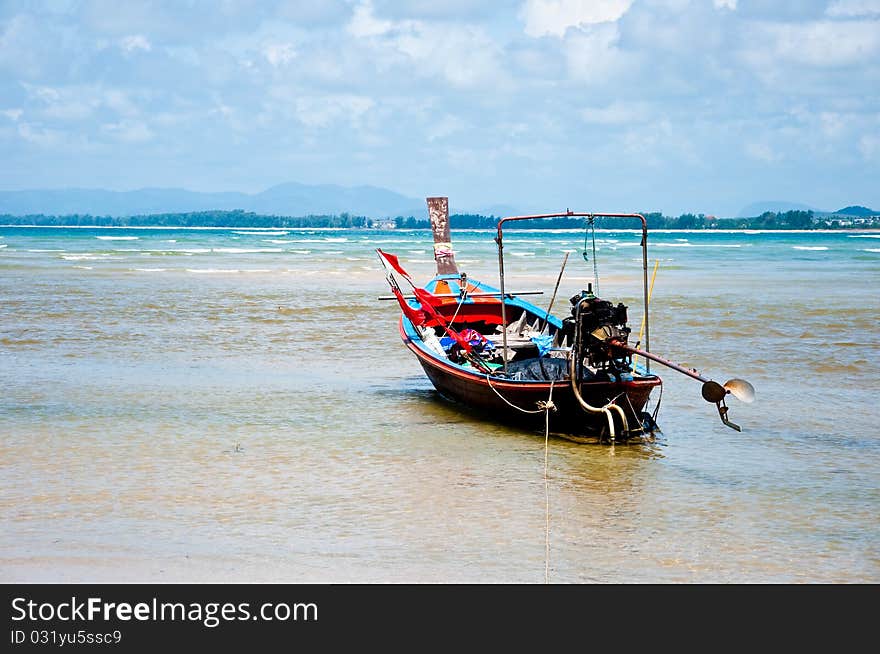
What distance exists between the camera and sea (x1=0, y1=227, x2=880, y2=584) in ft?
24.9

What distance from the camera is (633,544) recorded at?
8.02 metres

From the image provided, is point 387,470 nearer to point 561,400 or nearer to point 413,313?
point 561,400

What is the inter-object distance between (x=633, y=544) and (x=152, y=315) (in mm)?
16894

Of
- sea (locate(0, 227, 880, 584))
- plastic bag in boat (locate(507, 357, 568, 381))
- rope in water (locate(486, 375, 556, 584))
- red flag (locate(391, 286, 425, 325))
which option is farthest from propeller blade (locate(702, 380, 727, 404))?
red flag (locate(391, 286, 425, 325))

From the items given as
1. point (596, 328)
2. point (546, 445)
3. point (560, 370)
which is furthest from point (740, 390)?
point (560, 370)

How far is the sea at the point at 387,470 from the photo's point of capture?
7590 millimetres

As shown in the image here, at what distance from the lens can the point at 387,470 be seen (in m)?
10.1

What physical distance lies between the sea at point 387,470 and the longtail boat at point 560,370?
0.84 feet

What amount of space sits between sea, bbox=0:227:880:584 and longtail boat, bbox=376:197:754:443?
0.84 ft

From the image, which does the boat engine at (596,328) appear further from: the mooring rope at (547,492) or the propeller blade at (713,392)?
the propeller blade at (713,392)

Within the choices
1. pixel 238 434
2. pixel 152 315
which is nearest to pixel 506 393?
pixel 238 434

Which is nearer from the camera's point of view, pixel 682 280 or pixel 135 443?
pixel 135 443
